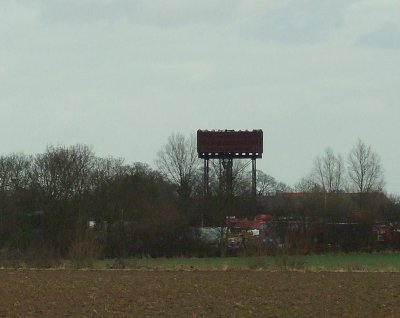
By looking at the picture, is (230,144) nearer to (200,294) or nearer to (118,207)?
(118,207)

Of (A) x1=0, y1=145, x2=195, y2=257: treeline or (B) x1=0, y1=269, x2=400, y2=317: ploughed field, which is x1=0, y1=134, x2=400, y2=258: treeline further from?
(B) x1=0, y1=269, x2=400, y2=317: ploughed field

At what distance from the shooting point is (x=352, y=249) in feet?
171

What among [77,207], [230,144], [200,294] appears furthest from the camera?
[230,144]

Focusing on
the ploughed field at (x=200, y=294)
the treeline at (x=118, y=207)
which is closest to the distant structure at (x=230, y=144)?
the treeline at (x=118, y=207)

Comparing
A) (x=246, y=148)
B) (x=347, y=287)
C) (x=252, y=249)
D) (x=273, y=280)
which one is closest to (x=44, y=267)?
(x=252, y=249)

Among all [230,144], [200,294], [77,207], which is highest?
[230,144]

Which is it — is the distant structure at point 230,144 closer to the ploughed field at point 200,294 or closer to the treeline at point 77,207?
the treeline at point 77,207

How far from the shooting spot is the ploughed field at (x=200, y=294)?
16.4 m

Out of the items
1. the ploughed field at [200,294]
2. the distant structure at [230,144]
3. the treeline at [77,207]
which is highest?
the distant structure at [230,144]

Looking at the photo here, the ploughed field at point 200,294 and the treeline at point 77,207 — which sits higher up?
the treeline at point 77,207

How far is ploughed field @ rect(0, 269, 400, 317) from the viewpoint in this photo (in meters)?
16.4

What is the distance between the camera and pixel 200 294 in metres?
20.3

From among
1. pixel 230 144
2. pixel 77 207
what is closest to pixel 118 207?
pixel 77 207

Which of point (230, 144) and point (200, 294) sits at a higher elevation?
point (230, 144)
